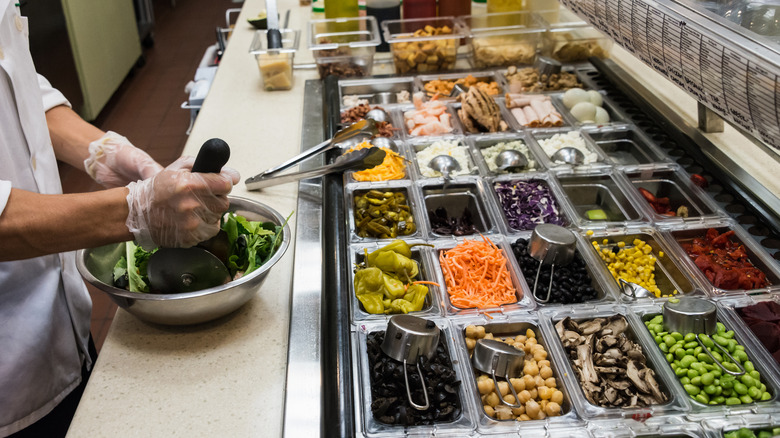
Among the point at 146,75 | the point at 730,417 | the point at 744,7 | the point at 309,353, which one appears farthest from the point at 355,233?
the point at 146,75

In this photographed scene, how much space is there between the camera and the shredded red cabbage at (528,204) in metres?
1.95

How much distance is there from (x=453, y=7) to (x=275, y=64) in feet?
3.47

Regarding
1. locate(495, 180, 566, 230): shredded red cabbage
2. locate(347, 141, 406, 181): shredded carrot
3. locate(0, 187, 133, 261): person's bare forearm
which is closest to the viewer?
locate(0, 187, 133, 261): person's bare forearm

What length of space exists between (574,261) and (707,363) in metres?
0.46

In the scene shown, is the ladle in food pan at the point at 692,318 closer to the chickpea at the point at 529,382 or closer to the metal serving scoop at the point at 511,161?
the chickpea at the point at 529,382

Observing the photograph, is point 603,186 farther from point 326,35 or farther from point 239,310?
point 326,35

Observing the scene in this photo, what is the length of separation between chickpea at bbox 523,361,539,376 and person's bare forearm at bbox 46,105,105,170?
137 cm

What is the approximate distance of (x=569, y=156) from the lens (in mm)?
2223

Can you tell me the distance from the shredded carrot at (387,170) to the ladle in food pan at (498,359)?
2.84 feet

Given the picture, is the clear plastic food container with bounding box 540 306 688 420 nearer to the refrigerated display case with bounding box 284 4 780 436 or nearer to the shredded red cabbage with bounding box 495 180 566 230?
the refrigerated display case with bounding box 284 4 780 436

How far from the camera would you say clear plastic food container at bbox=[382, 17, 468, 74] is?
2.89m

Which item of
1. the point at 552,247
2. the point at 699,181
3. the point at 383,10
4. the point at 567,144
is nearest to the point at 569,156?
the point at 567,144

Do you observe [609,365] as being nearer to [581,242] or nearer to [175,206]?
[581,242]

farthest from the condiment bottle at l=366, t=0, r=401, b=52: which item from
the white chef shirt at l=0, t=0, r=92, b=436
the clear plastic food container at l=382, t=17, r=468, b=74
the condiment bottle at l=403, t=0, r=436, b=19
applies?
the white chef shirt at l=0, t=0, r=92, b=436
